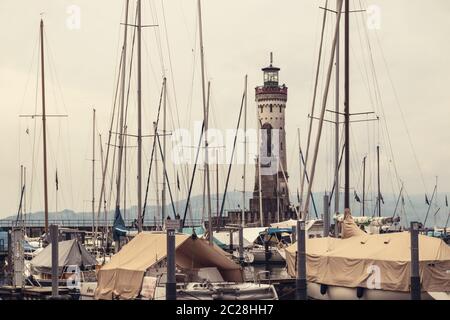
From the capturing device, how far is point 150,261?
33.3 metres

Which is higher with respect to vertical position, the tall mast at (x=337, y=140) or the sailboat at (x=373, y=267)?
the tall mast at (x=337, y=140)

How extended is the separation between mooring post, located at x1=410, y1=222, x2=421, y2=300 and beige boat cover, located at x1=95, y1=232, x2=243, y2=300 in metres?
5.93

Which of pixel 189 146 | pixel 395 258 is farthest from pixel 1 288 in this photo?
pixel 189 146

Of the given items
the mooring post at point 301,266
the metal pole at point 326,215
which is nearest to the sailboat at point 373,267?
the mooring post at point 301,266

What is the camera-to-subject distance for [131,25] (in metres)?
45.6

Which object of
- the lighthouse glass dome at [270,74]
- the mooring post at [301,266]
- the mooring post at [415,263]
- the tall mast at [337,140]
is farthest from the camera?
the lighthouse glass dome at [270,74]

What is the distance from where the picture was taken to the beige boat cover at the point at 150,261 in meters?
33.5

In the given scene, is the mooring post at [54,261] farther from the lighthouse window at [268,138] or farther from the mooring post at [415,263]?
the lighthouse window at [268,138]

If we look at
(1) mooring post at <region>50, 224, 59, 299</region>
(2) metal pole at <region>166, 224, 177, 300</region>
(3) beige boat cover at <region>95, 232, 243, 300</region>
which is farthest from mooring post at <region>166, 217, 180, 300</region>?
(1) mooring post at <region>50, 224, 59, 299</region>

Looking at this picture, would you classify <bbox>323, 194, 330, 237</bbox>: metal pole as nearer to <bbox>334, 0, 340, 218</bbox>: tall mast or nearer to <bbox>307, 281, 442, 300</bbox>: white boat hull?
<bbox>334, 0, 340, 218</bbox>: tall mast

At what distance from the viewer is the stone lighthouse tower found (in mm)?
94375

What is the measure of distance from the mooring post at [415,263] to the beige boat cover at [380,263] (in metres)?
0.69

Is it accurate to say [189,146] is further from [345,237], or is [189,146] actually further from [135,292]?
[135,292]
